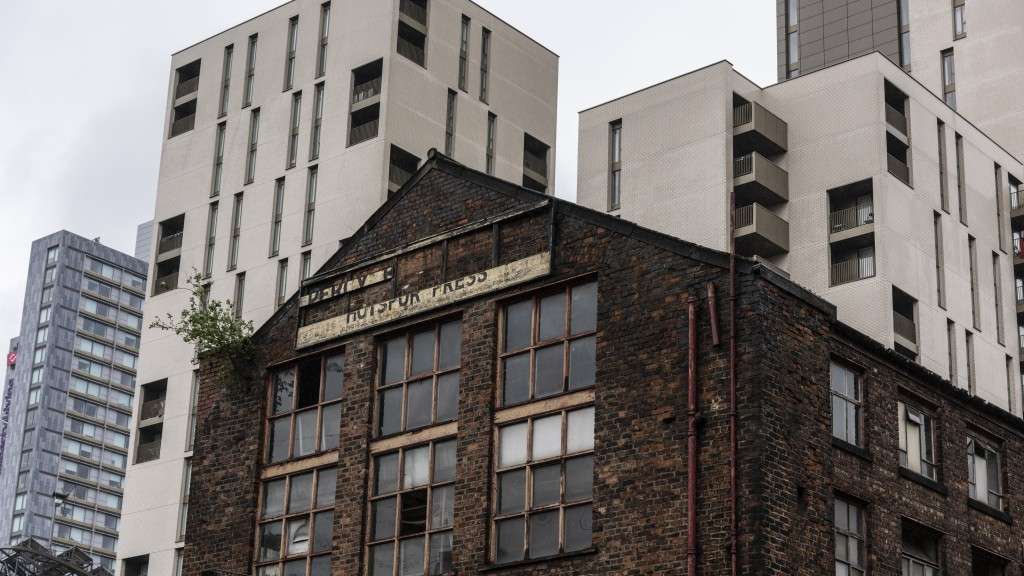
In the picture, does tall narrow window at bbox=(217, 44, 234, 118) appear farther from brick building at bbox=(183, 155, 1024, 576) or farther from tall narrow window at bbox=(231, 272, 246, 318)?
brick building at bbox=(183, 155, 1024, 576)

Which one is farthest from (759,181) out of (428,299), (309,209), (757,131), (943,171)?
(428,299)

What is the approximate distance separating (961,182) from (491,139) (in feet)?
68.9

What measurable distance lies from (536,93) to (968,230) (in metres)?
21.0

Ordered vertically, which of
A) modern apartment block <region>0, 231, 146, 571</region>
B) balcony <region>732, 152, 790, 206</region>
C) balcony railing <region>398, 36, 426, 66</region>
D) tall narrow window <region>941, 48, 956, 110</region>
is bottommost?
balcony <region>732, 152, 790, 206</region>

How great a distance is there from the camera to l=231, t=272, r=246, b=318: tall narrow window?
6838 centimetres

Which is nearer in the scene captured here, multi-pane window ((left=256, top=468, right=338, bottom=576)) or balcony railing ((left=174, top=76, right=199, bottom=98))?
multi-pane window ((left=256, top=468, right=338, bottom=576))

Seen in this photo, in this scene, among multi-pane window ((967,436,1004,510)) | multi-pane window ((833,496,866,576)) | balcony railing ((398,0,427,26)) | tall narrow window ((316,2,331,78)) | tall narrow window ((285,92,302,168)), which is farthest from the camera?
tall narrow window ((316,2,331,78))

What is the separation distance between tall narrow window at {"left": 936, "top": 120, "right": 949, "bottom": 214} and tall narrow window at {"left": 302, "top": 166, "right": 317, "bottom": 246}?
26931mm

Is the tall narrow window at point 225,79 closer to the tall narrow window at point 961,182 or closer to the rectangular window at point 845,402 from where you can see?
the tall narrow window at point 961,182

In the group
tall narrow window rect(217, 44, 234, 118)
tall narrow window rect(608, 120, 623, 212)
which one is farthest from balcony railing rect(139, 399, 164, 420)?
tall narrow window rect(608, 120, 623, 212)

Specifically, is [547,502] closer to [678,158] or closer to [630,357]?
[630,357]

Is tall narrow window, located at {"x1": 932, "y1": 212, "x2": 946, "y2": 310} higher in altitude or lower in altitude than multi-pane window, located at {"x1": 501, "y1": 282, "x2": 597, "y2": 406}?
higher

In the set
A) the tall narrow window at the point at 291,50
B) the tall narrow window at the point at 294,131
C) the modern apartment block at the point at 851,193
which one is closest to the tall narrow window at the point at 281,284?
the tall narrow window at the point at 294,131

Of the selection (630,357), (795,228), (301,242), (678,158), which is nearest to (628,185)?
(678,158)
